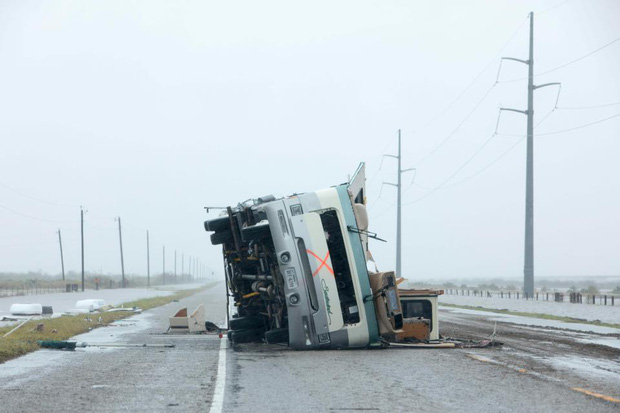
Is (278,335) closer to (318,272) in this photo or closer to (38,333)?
(318,272)

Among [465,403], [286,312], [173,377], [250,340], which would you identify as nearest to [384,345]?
[286,312]

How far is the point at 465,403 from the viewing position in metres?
8.12

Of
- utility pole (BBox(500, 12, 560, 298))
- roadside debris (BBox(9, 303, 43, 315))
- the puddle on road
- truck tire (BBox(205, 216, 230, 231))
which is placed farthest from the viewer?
utility pole (BBox(500, 12, 560, 298))

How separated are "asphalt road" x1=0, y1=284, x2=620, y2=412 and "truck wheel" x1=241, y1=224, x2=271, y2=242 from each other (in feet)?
6.63

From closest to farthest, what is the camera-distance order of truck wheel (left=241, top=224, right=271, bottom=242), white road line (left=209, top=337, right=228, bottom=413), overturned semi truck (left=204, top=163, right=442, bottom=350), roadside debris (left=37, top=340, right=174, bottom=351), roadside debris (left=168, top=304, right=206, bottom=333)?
white road line (left=209, top=337, right=228, bottom=413) → overturned semi truck (left=204, top=163, right=442, bottom=350) → truck wheel (left=241, top=224, right=271, bottom=242) → roadside debris (left=37, top=340, right=174, bottom=351) → roadside debris (left=168, top=304, right=206, bottom=333)

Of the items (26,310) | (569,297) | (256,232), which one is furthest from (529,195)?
(256,232)

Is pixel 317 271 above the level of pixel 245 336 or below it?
above

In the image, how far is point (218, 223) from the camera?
14.3 metres

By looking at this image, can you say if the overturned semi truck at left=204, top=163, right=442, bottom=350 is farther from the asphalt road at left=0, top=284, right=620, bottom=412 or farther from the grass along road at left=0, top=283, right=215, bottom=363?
the grass along road at left=0, top=283, right=215, bottom=363

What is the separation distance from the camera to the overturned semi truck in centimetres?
1267

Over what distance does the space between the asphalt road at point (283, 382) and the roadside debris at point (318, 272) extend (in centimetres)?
40

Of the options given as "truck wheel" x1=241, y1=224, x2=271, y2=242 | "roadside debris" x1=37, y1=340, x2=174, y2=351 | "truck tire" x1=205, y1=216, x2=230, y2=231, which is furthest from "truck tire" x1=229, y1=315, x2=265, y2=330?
"truck wheel" x1=241, y1=224, x2=271, y2=242

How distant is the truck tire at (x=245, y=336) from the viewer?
596 inches

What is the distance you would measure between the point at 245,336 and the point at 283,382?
5544 mm
